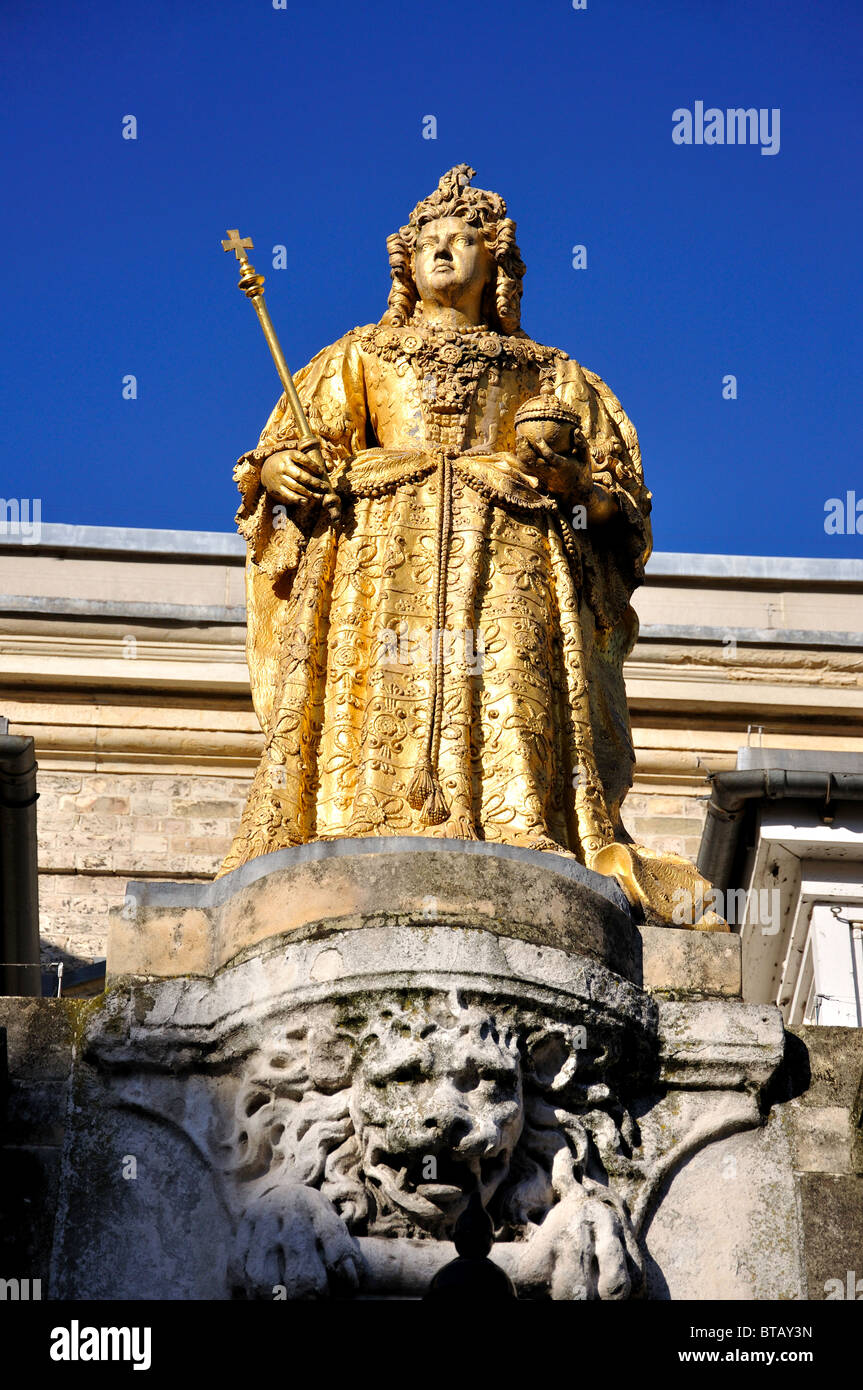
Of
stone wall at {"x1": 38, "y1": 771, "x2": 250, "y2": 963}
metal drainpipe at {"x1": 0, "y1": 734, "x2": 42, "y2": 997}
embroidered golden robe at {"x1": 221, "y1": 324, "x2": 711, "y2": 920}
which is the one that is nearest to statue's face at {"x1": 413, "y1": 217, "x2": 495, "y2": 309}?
embroidered golden robe at {"x1": 221, "y1": 324, "x2": 711, "y2": 920}

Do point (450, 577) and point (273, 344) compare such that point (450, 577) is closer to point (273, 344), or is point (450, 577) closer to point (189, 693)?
point (273, 344)

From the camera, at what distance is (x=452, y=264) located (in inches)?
381

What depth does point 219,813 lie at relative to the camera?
15.3 meters

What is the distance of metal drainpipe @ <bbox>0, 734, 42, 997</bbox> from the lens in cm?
1248

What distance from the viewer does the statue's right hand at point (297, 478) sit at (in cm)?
888

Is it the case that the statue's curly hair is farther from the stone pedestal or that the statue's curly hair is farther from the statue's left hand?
the stone pedestal

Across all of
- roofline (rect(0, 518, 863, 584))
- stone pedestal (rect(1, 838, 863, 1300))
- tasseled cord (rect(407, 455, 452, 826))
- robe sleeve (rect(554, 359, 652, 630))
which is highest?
roofline (rect(0, 518, 863, 584))

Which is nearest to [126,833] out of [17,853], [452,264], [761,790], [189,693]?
[189,693]

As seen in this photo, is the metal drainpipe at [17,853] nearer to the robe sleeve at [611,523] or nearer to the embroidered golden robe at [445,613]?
the embroidered golden robe at [445,613]

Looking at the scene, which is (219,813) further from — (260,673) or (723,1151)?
(723,1151)
